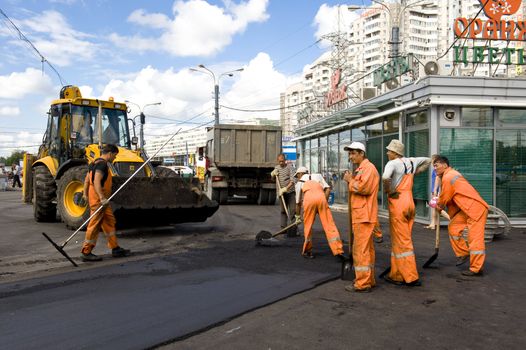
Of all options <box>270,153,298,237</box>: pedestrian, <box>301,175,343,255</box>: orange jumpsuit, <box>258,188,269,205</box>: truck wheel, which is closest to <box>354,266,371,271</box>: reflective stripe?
<box>301,175,343,255</box>: orange jumpsuit

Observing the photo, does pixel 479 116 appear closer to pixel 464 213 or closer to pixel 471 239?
pixel 464 213

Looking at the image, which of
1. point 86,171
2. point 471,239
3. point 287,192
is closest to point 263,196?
point 287,192

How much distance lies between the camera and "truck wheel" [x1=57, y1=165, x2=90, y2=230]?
387 inches

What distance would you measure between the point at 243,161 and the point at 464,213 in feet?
37.2

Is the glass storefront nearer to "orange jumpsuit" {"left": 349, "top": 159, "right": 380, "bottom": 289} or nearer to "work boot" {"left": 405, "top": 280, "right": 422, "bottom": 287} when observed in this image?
"work boot" {"left": 405, "top": 280, "right": 422, "bottom": 287}

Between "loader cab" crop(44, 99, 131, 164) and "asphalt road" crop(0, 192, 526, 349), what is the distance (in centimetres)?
370

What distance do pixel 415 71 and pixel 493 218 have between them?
6154 millimetres

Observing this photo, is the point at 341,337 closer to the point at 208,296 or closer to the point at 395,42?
the point at 208,296

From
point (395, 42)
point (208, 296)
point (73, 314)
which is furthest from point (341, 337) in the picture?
point (395, 42)

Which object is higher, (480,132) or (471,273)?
(480,132)

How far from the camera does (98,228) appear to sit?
7.05 meters

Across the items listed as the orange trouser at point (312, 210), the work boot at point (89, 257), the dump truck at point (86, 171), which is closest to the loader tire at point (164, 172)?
the dump truck at point (86, 171)

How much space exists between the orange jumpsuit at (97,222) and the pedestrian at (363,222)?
375 cm

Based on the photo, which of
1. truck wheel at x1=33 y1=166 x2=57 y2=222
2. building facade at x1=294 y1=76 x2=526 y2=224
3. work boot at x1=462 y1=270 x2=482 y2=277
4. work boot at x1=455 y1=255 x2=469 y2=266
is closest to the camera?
work boot at x1=462 y1=270 x2=482 y2=277
